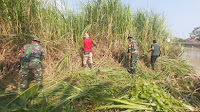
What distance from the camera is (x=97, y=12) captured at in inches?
154

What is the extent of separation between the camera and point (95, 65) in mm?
3689

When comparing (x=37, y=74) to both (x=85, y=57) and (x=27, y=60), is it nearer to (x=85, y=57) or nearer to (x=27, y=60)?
(x=27, y=60)

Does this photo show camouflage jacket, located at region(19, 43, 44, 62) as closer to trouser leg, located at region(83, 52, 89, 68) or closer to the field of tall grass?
the field of tall grass

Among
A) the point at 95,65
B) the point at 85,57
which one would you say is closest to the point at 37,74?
the point at 85,57

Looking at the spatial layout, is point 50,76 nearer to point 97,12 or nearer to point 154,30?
point 97,12

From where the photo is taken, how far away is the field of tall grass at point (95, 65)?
1.44m

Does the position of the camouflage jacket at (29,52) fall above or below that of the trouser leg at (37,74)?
above

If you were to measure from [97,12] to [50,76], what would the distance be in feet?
9.74

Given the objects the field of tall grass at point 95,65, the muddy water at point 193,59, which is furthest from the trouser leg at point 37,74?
the muddy water at point 193,59

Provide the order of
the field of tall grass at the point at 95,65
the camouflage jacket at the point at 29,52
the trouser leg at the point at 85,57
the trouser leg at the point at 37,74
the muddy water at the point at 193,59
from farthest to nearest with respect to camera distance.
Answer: the muddy water at the point at 193,59
the trouser leg at the point at 85,57
the trouser leg at the point at 37,74
the camouflage jacket at the point at 29,52
the field of tall grass at the point at 95,65

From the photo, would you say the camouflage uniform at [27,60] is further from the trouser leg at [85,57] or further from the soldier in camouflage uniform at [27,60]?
the trouser leg at [85,57]

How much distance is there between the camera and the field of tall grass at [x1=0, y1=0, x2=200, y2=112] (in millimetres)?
1445

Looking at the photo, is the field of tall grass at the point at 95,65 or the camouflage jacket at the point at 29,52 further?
the camouflage jacket at the point at 29,52

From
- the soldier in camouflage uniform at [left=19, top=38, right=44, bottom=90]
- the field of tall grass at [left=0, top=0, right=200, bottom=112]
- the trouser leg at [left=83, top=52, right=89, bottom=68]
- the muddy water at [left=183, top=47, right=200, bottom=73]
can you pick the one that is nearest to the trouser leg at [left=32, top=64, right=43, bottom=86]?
the soldier in camouflage uniform at [left=19, top=38, right=44, bottom=90]
